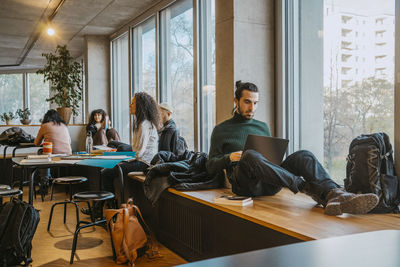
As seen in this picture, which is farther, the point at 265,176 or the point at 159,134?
the point at 159,134

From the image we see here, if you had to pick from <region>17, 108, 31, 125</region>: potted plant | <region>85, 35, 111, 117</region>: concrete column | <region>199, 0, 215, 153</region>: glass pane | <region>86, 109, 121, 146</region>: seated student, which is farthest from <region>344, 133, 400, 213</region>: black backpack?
<region>17, 108, 31, 125</region>: potted plant

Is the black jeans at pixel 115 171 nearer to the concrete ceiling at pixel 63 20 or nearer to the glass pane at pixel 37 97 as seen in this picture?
the concrete ceiling at pixel 63 20

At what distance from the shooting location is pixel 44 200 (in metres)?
5.48

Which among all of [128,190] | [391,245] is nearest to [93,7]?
[128,190]

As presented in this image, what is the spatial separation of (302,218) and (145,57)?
5224mm

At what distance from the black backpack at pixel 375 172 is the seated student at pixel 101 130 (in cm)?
505

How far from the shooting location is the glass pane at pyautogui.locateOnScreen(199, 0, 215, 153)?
4820 mm

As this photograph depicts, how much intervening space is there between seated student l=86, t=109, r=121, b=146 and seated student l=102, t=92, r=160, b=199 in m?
2.60

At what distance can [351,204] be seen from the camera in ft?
7.07

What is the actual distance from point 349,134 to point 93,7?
15.7 ft

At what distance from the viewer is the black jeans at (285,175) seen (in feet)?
8.11

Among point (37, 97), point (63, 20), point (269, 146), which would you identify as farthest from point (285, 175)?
point (37, 97)

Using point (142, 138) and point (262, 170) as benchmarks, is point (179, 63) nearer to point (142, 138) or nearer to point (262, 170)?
point (142, 138)

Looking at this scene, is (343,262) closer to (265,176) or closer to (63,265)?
(265,176)
